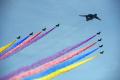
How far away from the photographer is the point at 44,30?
187ft

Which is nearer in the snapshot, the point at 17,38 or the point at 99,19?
the point at 17,38

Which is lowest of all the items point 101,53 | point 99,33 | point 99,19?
point 101,53

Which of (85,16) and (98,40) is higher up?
(85,16)

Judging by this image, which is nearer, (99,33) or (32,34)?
(32,34)

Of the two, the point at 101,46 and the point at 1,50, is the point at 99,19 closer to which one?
the point at 101,46

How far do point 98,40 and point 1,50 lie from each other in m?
24.0

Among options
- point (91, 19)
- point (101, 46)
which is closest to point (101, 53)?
point (101, 46)

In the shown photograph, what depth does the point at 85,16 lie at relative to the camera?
202ft

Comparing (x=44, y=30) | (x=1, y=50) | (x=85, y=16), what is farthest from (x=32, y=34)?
(x=85, y=16)

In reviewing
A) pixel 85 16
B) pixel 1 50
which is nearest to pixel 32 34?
pixel 1 50

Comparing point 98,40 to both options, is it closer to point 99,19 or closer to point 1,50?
point 99,19

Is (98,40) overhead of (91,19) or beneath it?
beneath

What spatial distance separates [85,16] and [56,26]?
8.67 meters

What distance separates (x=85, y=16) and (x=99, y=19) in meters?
4.01
